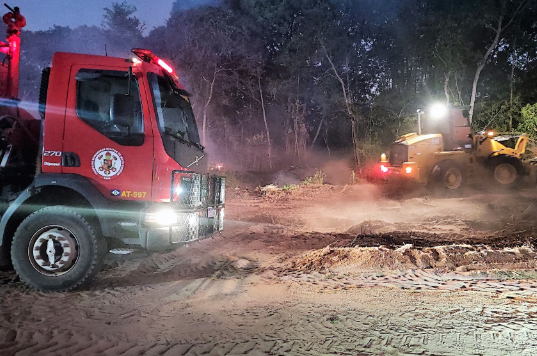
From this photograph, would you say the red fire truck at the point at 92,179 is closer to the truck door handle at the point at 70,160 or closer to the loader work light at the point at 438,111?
the truck door handle at the point at 70,160

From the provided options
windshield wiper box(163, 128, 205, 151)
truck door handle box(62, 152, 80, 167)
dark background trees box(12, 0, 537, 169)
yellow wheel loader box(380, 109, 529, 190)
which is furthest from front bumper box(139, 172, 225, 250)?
dark background trees box(12, 0, 537, 169)

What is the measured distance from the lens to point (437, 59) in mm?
21781

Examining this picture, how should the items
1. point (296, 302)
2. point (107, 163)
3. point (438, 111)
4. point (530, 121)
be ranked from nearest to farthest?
point (296, 302), point (107, 163), point (438, 111), point (530, 121)

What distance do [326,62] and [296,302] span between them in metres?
23.7

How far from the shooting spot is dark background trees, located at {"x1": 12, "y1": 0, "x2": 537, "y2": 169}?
21.4 metres

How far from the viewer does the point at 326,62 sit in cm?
2598

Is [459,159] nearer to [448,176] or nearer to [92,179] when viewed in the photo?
[448,176]

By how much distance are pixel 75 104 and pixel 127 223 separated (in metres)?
1.72

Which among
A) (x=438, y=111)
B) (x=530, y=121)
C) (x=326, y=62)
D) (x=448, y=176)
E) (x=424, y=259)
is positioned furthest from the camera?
(x=326, y=62)

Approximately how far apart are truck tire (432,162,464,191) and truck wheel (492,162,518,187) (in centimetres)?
117

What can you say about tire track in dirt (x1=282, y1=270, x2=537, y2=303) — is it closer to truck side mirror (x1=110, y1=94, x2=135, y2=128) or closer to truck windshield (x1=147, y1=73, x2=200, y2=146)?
truck windshield (x1=147, y1=73, x2=200, y2=146)

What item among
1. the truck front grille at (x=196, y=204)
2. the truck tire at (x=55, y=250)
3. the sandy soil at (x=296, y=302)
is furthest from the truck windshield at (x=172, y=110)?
the sandy soil at (x=296, y=302)

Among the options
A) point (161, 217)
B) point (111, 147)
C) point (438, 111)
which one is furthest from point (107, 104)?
point (438, 111)

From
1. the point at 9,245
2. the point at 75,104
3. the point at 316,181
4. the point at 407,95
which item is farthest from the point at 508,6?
the point at 9,245
